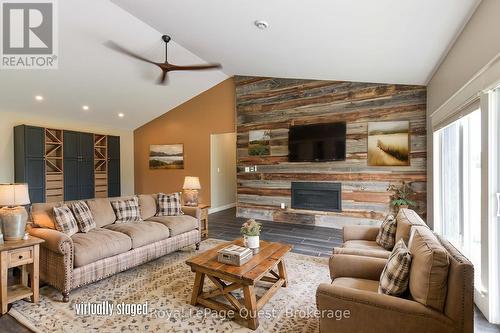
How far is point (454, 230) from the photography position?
347 cm

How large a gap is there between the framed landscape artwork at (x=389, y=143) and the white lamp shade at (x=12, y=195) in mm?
5352

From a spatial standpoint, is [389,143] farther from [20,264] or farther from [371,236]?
[20,264]

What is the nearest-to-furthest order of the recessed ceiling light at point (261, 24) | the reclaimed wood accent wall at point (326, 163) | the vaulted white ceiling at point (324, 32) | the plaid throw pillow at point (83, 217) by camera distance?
the vaulted white ceiling at point (324, 32) → the plaid throw pillow at point (83, 217) → the recessed ceiling light at point (261, 24) → the reclaimed wood accent wall at point (326, 163)

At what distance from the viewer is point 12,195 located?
2543mm

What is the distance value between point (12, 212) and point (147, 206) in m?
1.75

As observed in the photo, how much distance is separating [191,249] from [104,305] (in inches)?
67.3

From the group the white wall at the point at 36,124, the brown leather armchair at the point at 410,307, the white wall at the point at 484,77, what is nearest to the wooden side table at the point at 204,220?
the brown leather armchair at the point at 410,307

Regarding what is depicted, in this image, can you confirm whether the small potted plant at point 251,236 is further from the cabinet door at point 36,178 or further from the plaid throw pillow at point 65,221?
the cabinet door at point 36,178

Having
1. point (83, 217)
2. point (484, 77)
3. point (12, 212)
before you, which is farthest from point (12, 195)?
point (484, 77)

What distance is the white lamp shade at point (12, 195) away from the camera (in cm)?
251

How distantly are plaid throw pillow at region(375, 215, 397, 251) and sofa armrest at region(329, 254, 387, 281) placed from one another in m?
0.61

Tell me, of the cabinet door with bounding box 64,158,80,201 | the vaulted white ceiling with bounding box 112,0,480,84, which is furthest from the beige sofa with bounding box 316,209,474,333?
the cabinet door with bounding box 64,158,80,201

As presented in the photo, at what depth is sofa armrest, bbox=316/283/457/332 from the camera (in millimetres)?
1420

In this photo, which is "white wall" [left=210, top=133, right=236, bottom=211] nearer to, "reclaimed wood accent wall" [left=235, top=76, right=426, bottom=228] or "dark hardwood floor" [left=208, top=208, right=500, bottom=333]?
"reclaimed wood accent wall" [left=235, top=76, right=426, bottom=228]
